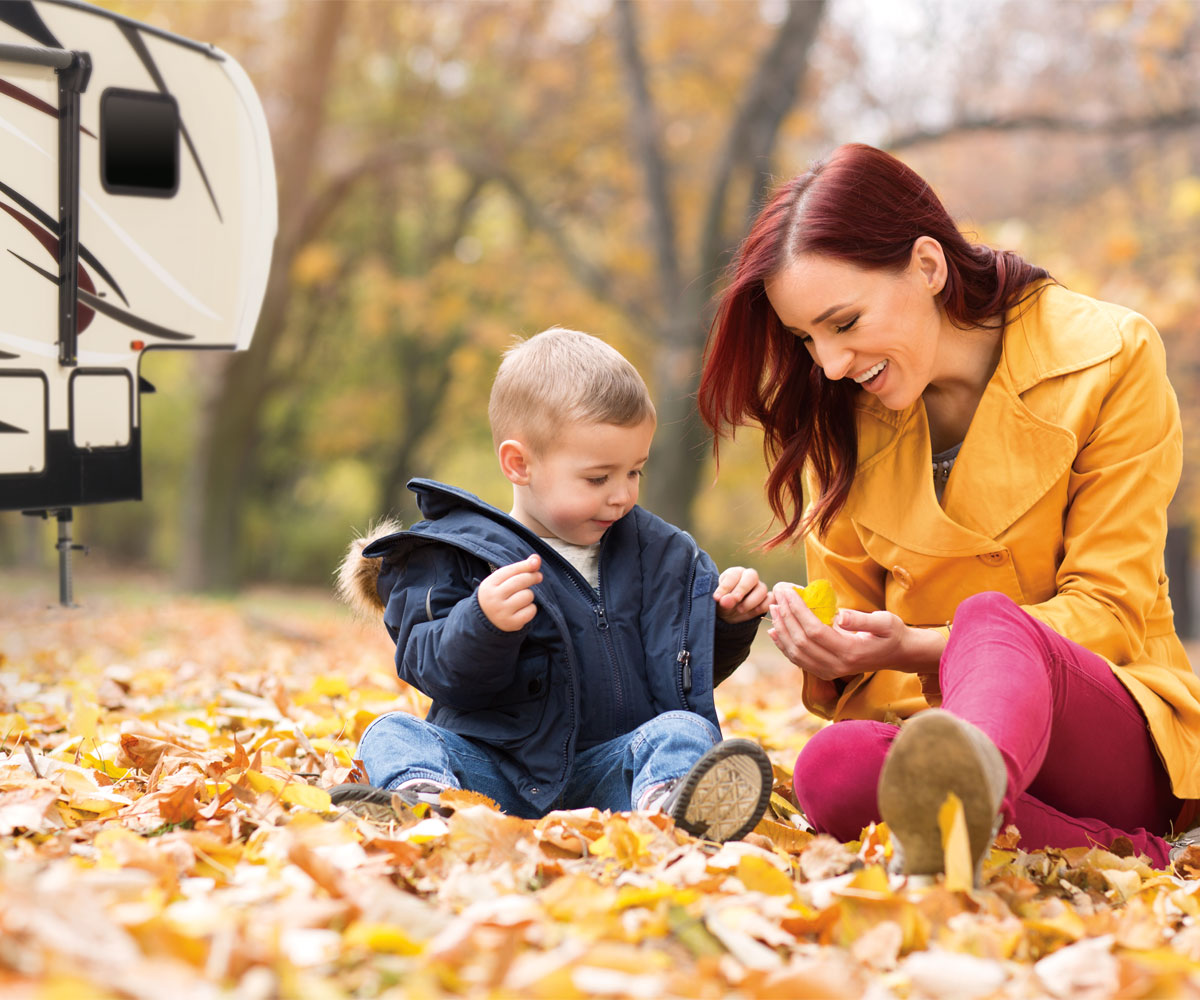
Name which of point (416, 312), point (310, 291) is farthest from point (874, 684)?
point (310, 291)

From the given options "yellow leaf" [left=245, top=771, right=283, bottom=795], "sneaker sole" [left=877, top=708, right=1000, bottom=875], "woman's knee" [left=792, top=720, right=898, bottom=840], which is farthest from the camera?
"yellow leaf" [left=245, top=771, right=283, bottom=795]

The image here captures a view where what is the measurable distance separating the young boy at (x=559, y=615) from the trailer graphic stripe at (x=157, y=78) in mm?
2170

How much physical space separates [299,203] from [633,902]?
10.8 metres

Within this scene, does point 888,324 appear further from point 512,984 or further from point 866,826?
point 512,984

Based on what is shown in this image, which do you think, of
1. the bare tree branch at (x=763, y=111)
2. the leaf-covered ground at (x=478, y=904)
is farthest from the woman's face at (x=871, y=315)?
the bare tree branch at (x=763, y=111)

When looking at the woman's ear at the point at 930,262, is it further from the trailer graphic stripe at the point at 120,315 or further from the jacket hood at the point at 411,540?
the trailer graphic stripe at the point at 120,315

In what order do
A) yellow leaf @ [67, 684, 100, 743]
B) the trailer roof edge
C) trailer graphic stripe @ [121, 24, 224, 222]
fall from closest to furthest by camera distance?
yellow leaf @ [67, 684, 100, 743], the trailer roof edge, trailer graphic stripe @ [121, 24, 224, 222]

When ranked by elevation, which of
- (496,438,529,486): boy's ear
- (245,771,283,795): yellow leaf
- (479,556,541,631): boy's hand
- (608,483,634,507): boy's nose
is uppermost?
(496,438,529,486): boy's ear

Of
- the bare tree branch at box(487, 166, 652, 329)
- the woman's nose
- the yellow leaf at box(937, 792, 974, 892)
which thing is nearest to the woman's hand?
the woman's nose

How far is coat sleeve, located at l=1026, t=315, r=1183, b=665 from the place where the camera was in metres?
2.35

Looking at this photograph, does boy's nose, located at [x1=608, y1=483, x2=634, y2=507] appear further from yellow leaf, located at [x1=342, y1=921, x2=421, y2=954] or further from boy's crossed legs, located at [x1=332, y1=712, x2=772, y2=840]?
yellow leaf, located at [x1=342, y1=921, x2=421, y2=954]

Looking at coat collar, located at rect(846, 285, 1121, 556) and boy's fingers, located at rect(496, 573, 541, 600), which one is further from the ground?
coat collar, located at rect(846, 285, 1121, 556)

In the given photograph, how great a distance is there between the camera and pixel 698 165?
13.0 m

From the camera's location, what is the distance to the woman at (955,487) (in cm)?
228
